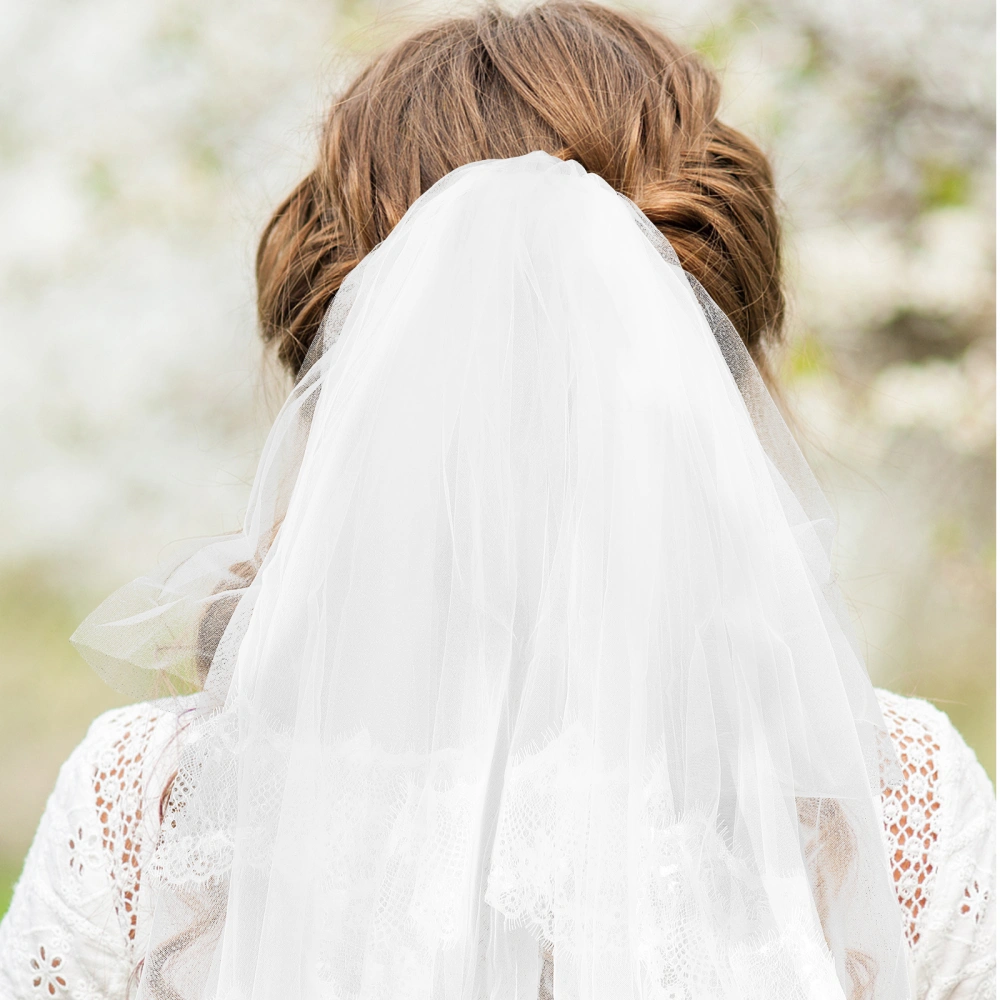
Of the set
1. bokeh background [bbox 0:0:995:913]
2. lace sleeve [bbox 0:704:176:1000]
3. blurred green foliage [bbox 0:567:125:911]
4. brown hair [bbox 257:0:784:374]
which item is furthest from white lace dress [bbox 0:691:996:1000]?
blurred green foliage [bbox 0:567:125:911]

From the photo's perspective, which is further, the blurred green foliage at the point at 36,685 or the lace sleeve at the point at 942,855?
the blurred green foliage at the point at 36,685

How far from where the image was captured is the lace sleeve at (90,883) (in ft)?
2.88

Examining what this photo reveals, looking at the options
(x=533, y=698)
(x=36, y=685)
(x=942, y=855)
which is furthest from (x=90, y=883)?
(x=36, y=685)

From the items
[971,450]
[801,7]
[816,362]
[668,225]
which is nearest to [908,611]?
[971,450]

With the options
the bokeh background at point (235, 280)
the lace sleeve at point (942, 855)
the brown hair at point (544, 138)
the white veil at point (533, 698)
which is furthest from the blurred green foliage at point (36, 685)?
the lace sleeve at point (942, 855)

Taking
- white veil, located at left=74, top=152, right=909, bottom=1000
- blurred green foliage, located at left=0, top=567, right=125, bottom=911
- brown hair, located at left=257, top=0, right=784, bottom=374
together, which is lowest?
blurred green foliage, located at left=0, top=567, right=125, bottom=911

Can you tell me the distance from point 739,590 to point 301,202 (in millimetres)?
650

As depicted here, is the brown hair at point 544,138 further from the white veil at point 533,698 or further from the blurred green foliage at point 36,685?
the blurred green foliage at point 36,685

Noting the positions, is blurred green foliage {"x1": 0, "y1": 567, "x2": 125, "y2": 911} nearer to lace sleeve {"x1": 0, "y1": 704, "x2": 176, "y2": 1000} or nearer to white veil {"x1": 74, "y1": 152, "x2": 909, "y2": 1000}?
lace sleeve {"x1": 0, "y1": 704, "x2": 176, "y2": 1000}

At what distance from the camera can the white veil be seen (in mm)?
647

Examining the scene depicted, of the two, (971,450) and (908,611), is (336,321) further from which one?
(908,611)

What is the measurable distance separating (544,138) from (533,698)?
0.52 metres

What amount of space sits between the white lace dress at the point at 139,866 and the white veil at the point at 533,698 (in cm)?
18

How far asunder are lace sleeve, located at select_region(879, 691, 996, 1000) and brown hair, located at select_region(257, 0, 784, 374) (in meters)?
0.47
